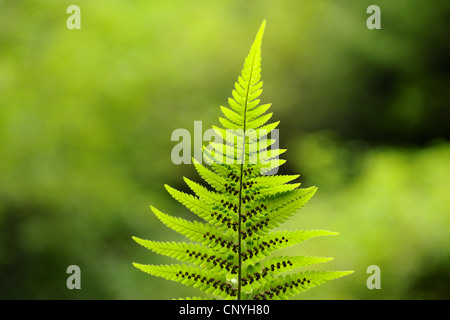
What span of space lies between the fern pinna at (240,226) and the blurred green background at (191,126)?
251 centimetres

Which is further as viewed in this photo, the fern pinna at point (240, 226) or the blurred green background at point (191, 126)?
the blurred green background at point (191, 126)

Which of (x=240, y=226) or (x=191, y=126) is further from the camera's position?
(x=191, y=126)

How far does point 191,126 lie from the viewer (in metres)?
4.54

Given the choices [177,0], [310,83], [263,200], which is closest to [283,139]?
[310,83]

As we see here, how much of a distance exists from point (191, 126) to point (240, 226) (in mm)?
3905

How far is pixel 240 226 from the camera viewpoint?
691 mm

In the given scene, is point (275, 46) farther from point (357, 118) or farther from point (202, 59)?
point (357, 118)

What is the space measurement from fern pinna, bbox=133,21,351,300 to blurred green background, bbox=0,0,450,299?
251 centimetres

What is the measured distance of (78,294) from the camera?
11.6 feet

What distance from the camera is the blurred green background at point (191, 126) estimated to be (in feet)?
11.4

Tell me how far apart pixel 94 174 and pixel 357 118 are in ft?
10.8

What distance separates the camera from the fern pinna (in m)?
0.68

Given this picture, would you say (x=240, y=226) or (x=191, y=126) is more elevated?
(x=191, y=126)

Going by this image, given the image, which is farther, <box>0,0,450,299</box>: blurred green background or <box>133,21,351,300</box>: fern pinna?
<box>0,0,450,299</box>: blurred green background
